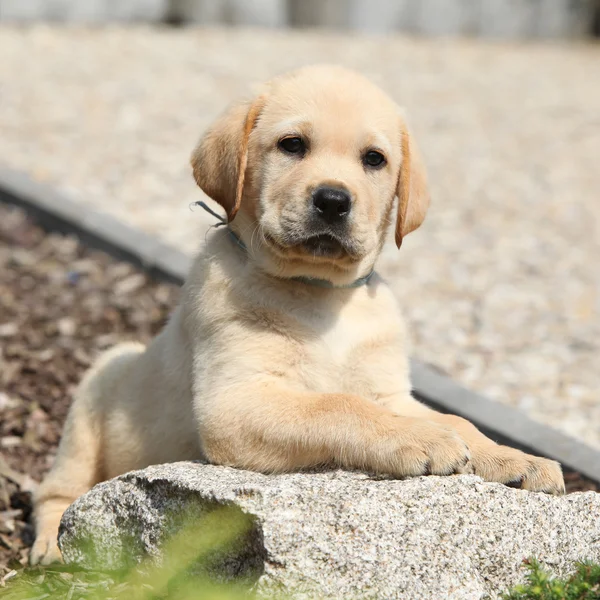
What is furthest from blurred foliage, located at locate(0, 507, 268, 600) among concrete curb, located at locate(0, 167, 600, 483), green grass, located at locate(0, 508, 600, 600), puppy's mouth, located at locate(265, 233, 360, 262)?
concrete curb, located at locate(0, 167, 600, 483)

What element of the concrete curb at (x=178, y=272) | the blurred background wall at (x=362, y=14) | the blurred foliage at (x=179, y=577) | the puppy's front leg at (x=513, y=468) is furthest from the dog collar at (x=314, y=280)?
the blurred background wall at (x=362, y=14)

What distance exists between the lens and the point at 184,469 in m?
3.32

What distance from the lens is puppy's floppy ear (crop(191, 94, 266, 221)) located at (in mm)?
3766

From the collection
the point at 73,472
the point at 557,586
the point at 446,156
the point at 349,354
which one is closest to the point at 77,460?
the point at 73,472

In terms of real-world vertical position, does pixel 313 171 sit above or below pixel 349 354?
above

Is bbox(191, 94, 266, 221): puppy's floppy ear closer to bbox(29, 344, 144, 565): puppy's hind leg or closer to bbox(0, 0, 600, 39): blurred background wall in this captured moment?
bbox(29, 344, 144, 565): puppy's hind leg

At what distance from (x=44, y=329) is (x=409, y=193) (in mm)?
3066

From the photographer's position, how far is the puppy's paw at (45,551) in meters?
3.86

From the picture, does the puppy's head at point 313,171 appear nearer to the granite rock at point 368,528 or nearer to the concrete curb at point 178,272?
the granite rock at point 368,528

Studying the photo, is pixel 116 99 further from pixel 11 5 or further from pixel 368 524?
pixel 368 524

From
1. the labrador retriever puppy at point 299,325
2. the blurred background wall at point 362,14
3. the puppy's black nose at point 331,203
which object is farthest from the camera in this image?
the blurred background wall at point 362,14

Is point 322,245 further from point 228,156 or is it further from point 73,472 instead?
point 73,472

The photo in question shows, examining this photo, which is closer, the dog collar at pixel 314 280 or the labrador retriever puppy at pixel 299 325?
the labrador retriever puppy at pixel 299 325

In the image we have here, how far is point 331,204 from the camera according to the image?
11.5ft
